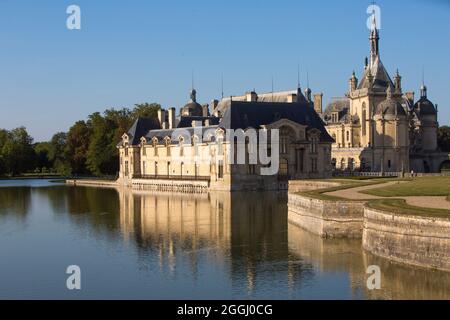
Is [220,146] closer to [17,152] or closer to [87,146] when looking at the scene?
[87,146]

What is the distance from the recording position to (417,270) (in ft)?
Result: 80.5

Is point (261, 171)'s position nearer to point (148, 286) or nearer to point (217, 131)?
point (217, 131)

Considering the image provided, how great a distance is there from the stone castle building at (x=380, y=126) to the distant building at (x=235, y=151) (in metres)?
8.45

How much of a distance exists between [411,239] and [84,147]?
8426 cm

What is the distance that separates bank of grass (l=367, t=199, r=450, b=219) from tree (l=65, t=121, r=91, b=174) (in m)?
78.4

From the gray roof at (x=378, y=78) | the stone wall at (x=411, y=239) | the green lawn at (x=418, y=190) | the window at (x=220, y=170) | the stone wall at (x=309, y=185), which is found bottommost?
the stone wall at (x=411, y=239)

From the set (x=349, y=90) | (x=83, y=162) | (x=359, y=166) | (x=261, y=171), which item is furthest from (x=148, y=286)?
(x=83, y=162)

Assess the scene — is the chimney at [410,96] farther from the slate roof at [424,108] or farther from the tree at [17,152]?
the tree at [17,152]

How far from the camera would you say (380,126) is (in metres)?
84.6

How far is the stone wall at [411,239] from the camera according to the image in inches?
951

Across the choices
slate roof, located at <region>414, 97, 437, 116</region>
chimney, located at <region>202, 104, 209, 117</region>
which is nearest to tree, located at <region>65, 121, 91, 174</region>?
chimney, located at <region>202, 104, 209, 117</region>

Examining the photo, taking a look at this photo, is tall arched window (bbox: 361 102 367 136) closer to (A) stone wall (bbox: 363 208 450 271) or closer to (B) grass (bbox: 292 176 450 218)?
(B) grass (bbox: 292 176 450 218)

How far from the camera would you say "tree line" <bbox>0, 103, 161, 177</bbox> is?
9969cm

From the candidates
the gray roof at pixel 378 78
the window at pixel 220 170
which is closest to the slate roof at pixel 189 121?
the window at pixel 220 170
